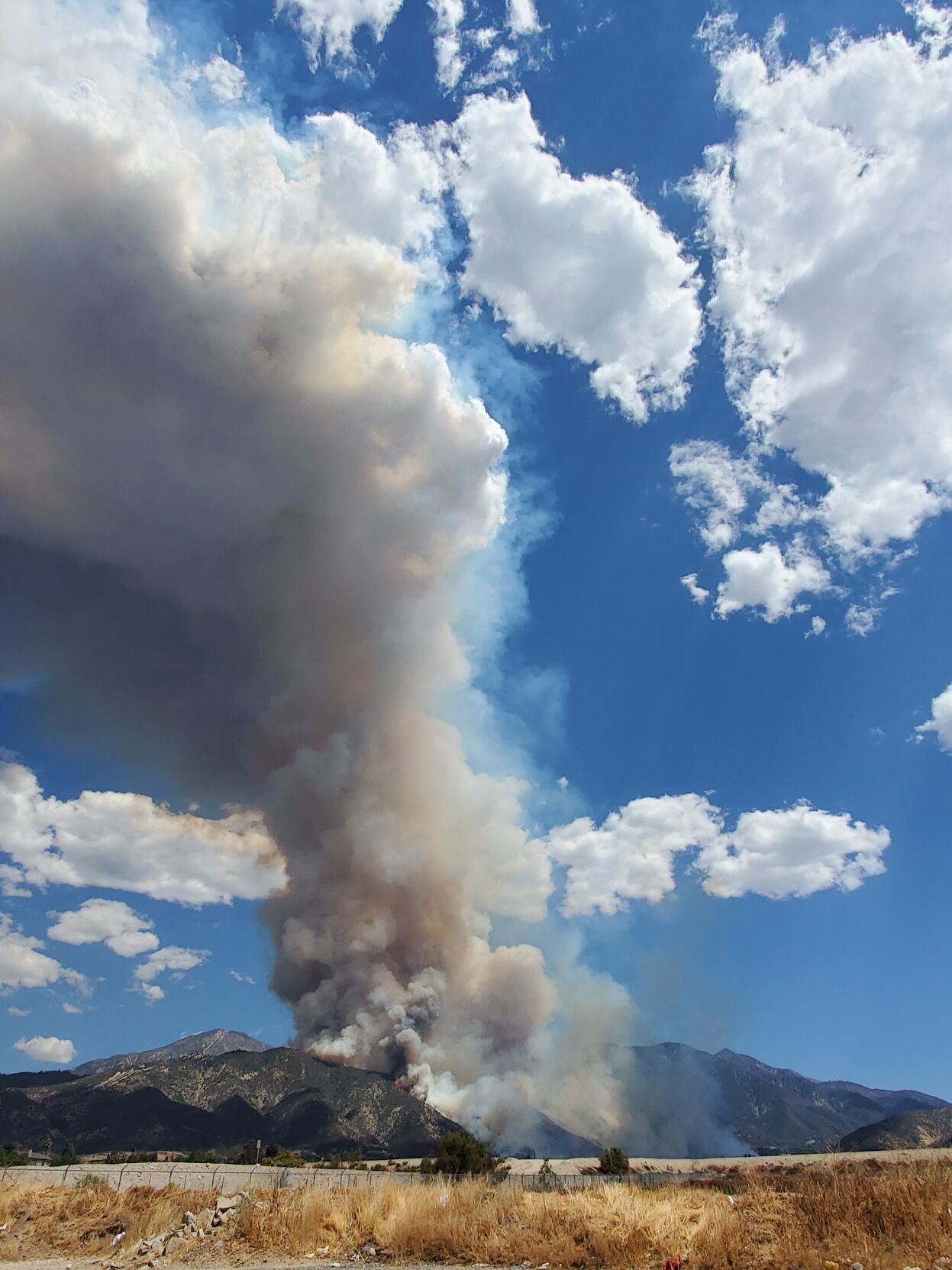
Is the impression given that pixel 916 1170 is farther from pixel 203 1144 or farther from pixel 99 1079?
pixel 99 1079

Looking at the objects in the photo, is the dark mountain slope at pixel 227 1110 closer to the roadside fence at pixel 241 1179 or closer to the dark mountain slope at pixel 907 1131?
the dark mountain slope at pixel 907 1131

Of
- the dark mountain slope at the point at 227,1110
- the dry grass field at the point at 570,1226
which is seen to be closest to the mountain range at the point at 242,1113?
the dark mountain slope at the point at 227,1110

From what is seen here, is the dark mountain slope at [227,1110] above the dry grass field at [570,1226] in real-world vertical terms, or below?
above

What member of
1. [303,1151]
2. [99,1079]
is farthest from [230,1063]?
[303,1151]

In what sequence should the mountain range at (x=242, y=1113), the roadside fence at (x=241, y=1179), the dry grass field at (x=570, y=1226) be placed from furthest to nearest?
the mountain range at (x=242, y=1113)
the roadside fence at (x=241, y=1179)
the dry grass field at (x=570, y=1226)

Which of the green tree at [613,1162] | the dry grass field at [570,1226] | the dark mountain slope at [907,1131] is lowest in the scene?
the green tree at [613,1162]

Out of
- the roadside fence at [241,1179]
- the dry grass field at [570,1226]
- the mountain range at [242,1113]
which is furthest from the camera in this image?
the mountain range at [242,1113]

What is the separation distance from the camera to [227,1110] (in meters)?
151

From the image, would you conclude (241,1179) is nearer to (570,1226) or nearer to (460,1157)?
(460,1157)

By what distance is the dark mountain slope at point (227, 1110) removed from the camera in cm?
13725

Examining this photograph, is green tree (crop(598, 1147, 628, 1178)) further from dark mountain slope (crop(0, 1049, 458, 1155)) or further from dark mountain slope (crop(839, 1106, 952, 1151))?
dark mountain slope (crop(839, 1106, 952, 1151))

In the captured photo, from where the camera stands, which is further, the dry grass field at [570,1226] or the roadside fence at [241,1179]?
the roadside fence at [241,1179]

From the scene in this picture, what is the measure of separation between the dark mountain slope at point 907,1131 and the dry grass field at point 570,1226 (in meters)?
149

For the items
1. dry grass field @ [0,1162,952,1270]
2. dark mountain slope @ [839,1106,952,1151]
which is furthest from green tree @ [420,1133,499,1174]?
dark mountain slope @ [839,1106,952,1151]
